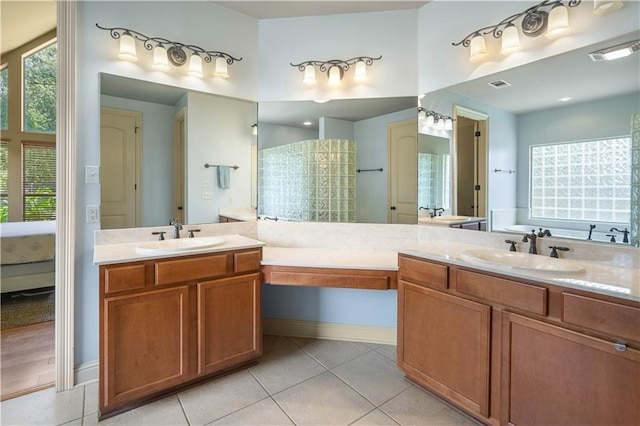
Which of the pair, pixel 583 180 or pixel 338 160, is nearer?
pixel 583 180

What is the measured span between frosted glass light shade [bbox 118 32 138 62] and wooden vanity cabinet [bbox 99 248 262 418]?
4.61 ft

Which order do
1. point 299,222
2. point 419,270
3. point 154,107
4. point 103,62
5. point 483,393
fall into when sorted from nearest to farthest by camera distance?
point 483,393, point 419,270, point 103,62, point 154,107, point 299,222

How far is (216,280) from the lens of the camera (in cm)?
195

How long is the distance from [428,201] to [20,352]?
3.27 m

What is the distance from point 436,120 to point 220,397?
236cm

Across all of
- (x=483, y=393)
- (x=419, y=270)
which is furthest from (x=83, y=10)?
(x=483, y=393)

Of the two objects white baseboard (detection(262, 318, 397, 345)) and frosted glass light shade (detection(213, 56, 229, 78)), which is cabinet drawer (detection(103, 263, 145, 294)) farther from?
frosted glass light shade (detection(213, 56, 229, 78))

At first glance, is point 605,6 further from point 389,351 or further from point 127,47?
point 127,47

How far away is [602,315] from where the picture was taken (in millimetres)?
1188

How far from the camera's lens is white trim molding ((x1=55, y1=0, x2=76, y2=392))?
6.18 feet

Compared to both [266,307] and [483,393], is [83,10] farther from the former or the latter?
[483,393]

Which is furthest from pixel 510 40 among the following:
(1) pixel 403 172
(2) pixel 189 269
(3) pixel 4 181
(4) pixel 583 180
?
(3) pixel 4 181

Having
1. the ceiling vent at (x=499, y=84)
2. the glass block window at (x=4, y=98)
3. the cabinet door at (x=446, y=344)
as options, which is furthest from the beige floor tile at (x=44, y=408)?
the glass block window at (x=4, y=98)

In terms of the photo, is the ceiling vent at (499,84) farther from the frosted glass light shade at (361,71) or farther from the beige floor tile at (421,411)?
the beige floor tile at (421,411)
